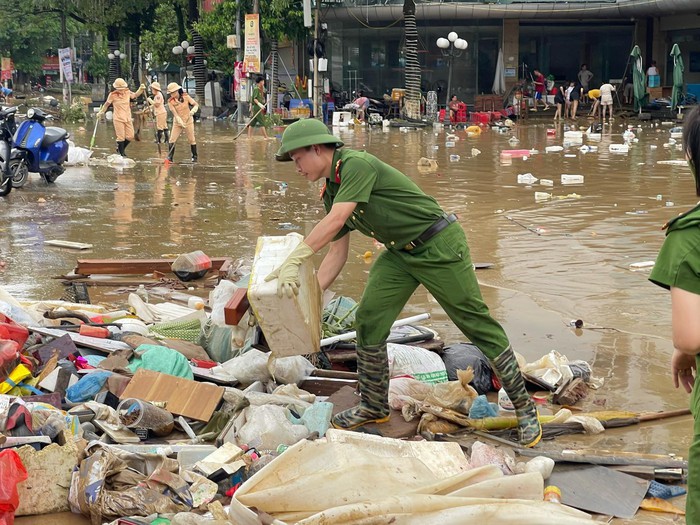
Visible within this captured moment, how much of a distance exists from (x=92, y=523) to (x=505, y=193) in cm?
1087

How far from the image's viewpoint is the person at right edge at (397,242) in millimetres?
4430

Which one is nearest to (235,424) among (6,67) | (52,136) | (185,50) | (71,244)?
(71,244)

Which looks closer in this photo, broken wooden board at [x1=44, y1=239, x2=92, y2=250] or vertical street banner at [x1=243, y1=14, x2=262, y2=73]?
broken wooden board at [x1=44, y1=239, x2=92, y2=250]

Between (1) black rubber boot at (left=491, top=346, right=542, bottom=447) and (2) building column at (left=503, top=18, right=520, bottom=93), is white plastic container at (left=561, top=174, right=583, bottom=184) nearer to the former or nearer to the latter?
(1) black rubber boot at (left=491, top=346, right=542, bottom=447)

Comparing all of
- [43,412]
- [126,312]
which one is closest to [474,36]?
[126,312]

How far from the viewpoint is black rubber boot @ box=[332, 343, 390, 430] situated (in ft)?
15.7

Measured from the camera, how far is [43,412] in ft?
14.3

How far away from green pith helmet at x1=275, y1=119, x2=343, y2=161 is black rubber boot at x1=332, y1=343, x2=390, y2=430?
1087 millimetres

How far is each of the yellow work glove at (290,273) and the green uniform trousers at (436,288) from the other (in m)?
0.52

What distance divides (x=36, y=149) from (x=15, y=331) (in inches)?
386

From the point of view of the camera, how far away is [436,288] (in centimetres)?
456

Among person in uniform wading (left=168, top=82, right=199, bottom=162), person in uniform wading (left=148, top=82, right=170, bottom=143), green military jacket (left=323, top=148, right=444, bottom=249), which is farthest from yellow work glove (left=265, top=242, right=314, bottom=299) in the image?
person in uniform wading (left=148, top=82, right=170, bottom=143)

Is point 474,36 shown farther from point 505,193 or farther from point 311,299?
point 311,299

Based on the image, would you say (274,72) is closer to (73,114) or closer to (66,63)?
(73,114)
